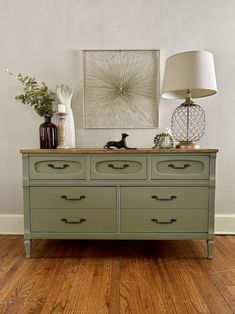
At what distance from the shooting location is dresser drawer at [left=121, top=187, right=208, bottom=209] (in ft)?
5.51

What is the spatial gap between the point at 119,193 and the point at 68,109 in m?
0.85

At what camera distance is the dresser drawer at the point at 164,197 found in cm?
168

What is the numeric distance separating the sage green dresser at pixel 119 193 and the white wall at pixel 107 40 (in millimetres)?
530

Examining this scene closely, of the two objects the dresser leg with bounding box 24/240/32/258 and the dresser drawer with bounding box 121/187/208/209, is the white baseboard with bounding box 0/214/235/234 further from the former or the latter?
the dresser drawer with bounding box 121/187/208/209

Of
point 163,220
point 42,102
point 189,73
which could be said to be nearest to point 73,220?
point 163,220

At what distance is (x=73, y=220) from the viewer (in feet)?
5.63

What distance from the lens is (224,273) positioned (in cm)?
156

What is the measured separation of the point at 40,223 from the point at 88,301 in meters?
0.67

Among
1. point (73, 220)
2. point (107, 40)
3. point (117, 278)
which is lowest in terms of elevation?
point (117, 278)

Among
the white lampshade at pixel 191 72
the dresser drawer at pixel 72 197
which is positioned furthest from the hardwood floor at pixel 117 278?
the white lampshade at pixel 191 72

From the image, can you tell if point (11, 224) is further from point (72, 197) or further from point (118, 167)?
point (118, 167)

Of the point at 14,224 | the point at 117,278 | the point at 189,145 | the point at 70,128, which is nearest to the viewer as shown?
the point at 117,278

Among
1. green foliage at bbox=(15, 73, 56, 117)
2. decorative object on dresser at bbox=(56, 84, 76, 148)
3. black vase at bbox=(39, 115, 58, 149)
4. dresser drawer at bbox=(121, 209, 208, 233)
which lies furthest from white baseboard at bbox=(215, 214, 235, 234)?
green foliage at bbox=(15, 73, 56, 117)

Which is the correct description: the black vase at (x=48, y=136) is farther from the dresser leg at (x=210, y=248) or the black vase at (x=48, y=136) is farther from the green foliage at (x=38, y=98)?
the dresser leg at (x=210, y=248)
